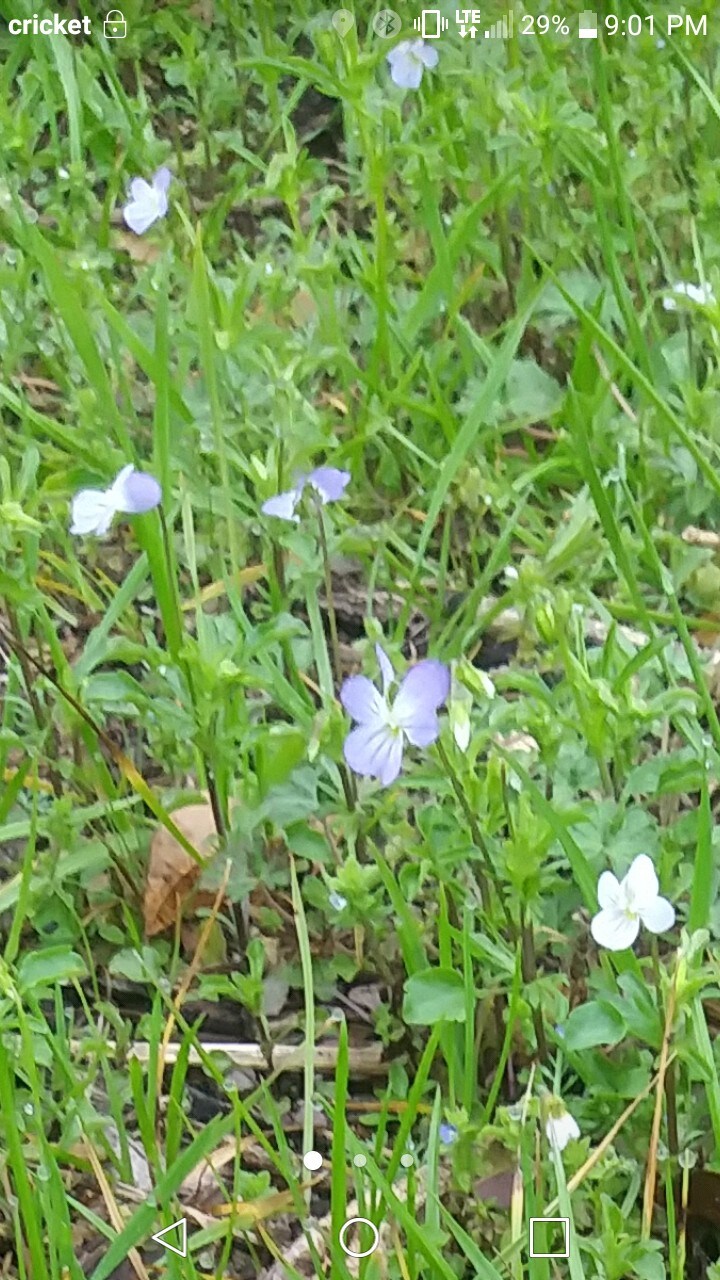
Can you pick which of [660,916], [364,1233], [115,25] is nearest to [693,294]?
[660,916]

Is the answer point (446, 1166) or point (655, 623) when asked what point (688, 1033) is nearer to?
point (446, 1166)

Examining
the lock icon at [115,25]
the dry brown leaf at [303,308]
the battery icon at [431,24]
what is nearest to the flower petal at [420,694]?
the dry brown leaf at [303,308]

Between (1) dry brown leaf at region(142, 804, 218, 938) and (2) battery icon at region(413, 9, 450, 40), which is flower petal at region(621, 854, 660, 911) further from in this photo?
(2) battery icon at region(413, 9, 450, 40)

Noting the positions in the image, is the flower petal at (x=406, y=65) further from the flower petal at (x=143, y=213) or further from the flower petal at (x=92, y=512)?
the flower petal at (x=92, y=512)

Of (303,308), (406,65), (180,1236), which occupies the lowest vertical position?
(180,1236)

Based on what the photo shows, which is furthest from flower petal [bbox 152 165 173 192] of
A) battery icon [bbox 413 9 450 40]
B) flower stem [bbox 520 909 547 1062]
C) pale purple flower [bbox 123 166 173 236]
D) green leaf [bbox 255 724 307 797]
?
flower stem [bbox 520 909 547 1062]

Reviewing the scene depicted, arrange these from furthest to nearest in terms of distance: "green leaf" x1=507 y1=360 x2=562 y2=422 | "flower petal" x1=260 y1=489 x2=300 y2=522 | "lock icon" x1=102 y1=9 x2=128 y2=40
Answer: "lock icon" x1=102 y1=9 x2=128 y2=40 < "green leaf" x1=507 y1=360 x2=562 y2=422 < "flower petal" x1=260 y1=489 x2=300 y2=522

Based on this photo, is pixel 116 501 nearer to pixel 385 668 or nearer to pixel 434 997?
pixel 385 668
